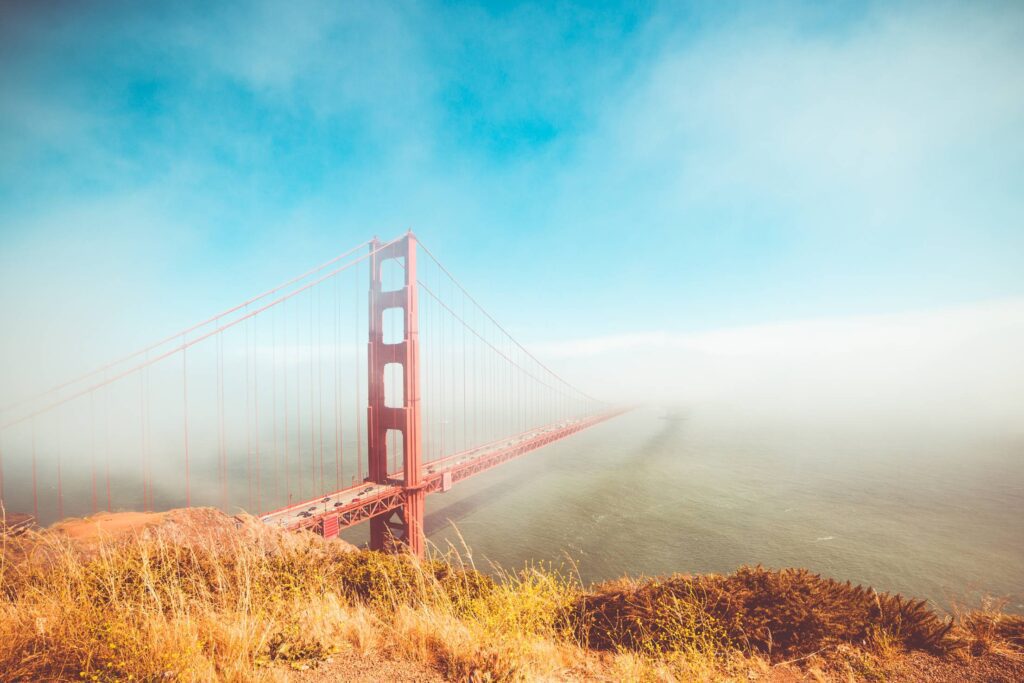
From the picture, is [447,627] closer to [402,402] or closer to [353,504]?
[353,504]

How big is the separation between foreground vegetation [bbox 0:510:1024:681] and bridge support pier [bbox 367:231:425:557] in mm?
12637

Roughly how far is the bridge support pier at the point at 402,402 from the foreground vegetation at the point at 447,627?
12637mm

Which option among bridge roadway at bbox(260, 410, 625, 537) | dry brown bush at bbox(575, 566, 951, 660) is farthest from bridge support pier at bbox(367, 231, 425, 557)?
dry brown bush at bbox(575, 566, 951, 660)

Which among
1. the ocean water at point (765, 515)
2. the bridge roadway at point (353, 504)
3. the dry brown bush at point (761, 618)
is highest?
the dry brown bush at point (761, 618)

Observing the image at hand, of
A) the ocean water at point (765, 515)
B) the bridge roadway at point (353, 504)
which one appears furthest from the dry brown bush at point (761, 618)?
the ocean water at point (765, 515)

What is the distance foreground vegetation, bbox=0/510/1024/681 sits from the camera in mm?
2824

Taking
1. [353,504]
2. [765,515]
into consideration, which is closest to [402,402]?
[353,504]

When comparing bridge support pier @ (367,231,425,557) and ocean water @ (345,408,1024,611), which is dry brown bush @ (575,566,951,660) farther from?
bridge support pier @ (367,231,425,557)

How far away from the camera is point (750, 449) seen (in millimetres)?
57812

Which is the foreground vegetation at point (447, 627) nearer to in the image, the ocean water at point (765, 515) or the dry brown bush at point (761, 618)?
the dry brown bush at point (761, 618)

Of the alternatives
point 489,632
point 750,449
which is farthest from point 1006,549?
point 489,632

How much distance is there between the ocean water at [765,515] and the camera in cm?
2242

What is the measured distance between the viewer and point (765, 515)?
30641 mm

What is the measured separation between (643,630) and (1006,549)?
3810 centimetres
